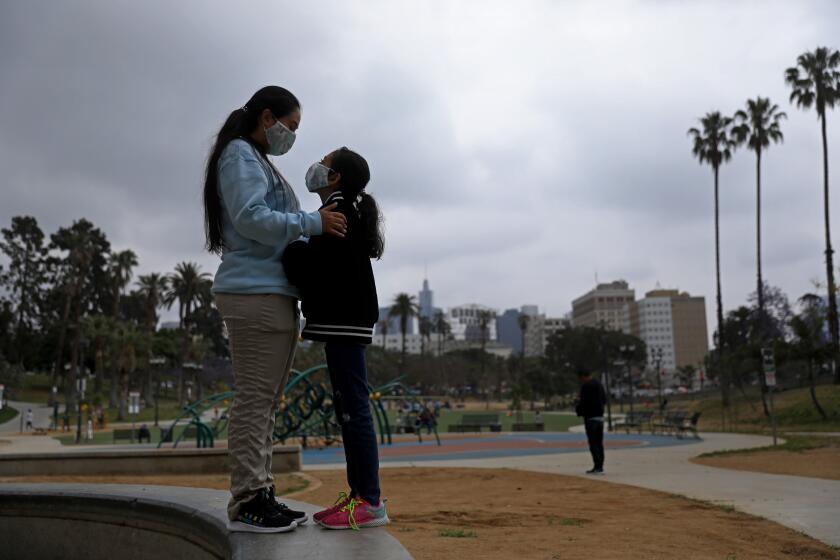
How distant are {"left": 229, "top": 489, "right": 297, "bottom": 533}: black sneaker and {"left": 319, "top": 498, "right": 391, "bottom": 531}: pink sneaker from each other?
0.16 meters

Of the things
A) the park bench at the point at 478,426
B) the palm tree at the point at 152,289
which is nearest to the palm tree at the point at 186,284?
the palm tree at the point at 152,289

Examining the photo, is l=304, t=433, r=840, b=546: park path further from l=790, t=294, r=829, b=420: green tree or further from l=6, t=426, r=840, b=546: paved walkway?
l=790, t=294, r=829, b=420: green tree

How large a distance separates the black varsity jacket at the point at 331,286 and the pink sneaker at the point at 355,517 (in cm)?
70

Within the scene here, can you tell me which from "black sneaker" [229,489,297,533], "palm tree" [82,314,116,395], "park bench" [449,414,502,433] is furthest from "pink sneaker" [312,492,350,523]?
"palm tree" [82,314,116,395]

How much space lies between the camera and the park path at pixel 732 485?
6.24 metres

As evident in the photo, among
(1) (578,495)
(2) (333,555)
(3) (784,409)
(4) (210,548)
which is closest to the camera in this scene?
(2) (333,555)

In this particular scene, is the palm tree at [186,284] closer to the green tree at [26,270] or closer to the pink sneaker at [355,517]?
the green tree at [26,270]

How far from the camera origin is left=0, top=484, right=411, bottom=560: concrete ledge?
8.13 ft

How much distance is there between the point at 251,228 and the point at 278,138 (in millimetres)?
543

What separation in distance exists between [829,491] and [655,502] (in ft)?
8.37

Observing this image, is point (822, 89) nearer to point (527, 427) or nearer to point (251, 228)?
point (527, 427)

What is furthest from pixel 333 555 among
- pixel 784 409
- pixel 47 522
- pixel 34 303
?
pixel 34 303

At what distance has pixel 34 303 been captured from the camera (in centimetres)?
8119

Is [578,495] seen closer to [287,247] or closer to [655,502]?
[655,502]
